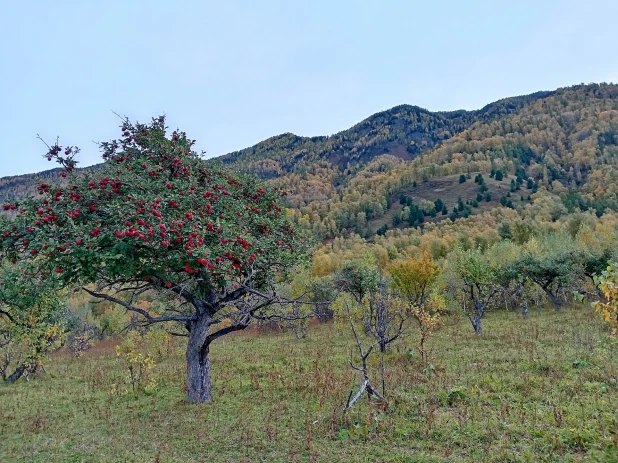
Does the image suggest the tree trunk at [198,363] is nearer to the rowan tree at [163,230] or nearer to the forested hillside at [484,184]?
the rowan tree at [163,230]

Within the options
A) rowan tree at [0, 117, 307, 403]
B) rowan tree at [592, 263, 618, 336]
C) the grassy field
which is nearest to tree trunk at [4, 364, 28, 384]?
the grassy field

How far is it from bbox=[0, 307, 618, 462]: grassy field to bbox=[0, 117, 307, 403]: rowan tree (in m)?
2.53

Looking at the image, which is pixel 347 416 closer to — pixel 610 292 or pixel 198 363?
pixel 198 363

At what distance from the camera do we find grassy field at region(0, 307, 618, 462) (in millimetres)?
7848

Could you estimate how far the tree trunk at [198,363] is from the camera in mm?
12016

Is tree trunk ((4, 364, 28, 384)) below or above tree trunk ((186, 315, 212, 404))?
below

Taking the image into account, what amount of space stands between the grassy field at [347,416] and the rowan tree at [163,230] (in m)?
2.53

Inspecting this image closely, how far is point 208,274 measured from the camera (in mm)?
10039

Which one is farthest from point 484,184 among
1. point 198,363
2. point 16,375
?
point 198,363

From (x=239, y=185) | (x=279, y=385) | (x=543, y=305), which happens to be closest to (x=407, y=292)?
(x=543, y=305)

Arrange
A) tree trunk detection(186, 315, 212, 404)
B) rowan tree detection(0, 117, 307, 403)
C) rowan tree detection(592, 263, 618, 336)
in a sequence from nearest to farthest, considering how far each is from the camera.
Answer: rowan tree detection(592, 263, 618, 336)
rowan tree detection(0, 117, 307, 403)
tree trunk detection(186, 315, 212, 404)

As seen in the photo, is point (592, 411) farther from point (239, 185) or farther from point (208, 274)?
point (239, 185)

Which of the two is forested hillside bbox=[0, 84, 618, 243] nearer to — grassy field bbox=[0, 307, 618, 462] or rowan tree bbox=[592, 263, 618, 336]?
grassy field bbox=[0, 307, 618, 462]

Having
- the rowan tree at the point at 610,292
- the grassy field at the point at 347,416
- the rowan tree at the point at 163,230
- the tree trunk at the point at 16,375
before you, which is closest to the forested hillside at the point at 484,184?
the tree trunk at the point at 16,375
